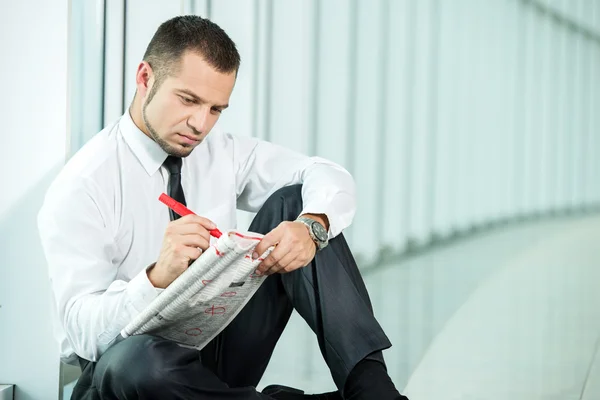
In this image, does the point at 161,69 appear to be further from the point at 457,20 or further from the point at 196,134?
the point at 457,20

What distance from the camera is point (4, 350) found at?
1.67 m

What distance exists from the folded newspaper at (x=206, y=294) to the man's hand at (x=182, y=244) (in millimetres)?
26

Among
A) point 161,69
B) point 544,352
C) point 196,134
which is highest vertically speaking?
point 161,69

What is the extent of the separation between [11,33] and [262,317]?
0.86 metres

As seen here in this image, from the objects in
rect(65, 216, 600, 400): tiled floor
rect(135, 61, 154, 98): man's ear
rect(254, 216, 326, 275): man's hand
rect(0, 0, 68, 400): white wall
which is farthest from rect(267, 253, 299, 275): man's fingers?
rect(65, 216, 600, 400): tiled floor

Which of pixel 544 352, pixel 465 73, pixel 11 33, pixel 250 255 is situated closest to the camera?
pixel 250 255

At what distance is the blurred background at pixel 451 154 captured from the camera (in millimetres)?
2203

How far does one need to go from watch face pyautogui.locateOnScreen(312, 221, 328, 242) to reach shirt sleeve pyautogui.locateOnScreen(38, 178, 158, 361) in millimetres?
275

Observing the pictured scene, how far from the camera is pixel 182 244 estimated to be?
1044 millimetres

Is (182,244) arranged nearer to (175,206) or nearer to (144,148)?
(175,206)

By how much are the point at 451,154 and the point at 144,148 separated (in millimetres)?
1244

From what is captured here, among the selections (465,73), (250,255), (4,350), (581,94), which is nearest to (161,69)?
(250,255)

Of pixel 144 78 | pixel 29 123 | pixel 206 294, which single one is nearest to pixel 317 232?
pixel 206 294

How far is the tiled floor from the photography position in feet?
6.90
